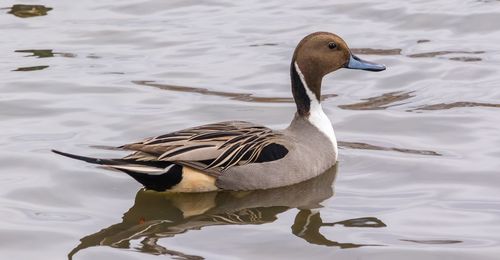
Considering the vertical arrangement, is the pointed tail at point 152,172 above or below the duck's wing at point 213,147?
below

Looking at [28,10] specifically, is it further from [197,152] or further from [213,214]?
[213,214]

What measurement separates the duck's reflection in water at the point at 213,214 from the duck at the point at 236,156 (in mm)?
81

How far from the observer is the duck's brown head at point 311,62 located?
28.1 feet

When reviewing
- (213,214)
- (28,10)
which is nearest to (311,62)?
(213,214)

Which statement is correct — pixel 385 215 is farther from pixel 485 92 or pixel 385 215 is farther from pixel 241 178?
pixel 485 92

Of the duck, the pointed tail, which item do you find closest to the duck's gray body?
the duck

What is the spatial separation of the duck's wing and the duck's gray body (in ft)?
0.17

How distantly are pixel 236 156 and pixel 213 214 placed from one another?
1.82 ft

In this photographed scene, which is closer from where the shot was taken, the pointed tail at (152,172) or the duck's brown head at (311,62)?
the pointed tail at (152,172)

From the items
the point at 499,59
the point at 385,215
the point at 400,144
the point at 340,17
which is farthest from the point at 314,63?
the point at 340,17

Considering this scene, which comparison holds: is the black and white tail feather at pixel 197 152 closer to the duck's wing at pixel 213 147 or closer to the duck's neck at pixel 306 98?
the duck's wing at pixel 213 147

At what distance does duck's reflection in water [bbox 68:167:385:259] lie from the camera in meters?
6.90

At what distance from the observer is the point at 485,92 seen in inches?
398

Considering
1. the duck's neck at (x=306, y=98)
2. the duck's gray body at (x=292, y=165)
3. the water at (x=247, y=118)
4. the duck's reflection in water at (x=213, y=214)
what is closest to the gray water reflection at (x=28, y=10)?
the water at (x=247, y=118)
